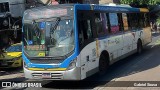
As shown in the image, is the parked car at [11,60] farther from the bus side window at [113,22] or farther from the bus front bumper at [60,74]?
the bus front bumper at [60,74]

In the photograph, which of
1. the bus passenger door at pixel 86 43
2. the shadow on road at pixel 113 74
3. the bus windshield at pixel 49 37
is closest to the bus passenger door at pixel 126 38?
the shadow on road at pixel 113 74

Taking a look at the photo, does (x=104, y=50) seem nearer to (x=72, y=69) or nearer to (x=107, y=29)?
(x=107, y=29)

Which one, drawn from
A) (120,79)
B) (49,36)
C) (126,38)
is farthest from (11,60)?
(120,79)

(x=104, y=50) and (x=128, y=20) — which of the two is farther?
(x=128, y=20)

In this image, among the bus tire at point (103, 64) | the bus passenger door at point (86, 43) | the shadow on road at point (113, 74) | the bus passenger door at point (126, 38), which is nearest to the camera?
the bus passenger door at point (86, 43)

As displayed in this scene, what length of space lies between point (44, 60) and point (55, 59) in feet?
1.35

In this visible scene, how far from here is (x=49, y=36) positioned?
1023cm

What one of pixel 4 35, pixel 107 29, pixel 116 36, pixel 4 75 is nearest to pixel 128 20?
pixel 116 36

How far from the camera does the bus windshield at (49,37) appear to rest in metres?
10.0

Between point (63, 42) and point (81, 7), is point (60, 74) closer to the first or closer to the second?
point (63, 42)

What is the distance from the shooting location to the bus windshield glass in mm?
10047

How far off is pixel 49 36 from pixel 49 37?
0.04 m

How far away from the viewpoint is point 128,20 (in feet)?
52.3

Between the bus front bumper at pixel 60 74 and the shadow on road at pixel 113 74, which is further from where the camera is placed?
the shadow on road at pixel 113 74
